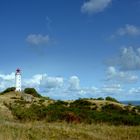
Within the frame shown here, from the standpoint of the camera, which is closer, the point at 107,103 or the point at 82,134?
the point at 82,134

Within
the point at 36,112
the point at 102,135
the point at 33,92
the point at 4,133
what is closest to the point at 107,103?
the point at 36,112

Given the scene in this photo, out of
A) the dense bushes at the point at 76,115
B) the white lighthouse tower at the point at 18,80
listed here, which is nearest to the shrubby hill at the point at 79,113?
the dense bushes at the point at 76,115

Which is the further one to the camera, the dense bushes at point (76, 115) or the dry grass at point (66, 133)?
the dense bushes at point (76, 115)

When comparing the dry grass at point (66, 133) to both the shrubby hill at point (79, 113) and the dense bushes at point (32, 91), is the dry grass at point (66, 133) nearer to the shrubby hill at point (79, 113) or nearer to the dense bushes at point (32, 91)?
the shrubby hill at point (79, 113)

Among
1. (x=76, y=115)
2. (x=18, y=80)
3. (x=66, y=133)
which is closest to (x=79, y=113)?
(x=76, y=115)

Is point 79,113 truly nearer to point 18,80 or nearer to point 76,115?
point 76,115

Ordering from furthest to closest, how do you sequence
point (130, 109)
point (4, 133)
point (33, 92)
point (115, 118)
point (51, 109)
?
1. point (33, 92)
2. point (130, 109)
3. point (51, 109)
4. point (115, 118)
5. point (4, 133)

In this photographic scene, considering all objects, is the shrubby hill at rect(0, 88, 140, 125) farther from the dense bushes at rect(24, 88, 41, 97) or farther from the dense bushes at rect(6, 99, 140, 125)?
the dense bushes at rect(24, 88, 41, 97)

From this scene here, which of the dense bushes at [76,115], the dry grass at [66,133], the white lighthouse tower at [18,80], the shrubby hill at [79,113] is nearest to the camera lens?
the dry grass at [66,133]

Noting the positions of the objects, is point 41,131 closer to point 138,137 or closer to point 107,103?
point 138,137

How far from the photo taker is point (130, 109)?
2120 inches

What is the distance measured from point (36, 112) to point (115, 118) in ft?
30.2

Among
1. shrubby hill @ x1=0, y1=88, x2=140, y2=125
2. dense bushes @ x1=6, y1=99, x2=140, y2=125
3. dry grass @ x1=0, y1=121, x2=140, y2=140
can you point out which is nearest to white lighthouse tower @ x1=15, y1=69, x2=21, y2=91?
shrubby hill @ x1=0, y1=88, x2=140, y2=125

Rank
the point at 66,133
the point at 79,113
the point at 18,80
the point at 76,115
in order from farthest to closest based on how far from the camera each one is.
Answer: the point at 18,80 → the point at 79,113 → the point at 76,115 → the point at 66,133
